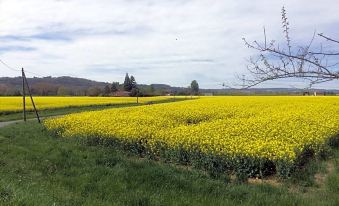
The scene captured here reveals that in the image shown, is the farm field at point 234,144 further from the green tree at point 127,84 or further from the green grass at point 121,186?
the green tree at point 127,84

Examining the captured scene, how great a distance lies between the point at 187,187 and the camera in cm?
910

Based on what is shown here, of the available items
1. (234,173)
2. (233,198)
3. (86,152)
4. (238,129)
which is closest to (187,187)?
(233,198)

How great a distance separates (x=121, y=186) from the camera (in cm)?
891

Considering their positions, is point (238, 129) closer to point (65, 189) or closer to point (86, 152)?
point (86, 152)

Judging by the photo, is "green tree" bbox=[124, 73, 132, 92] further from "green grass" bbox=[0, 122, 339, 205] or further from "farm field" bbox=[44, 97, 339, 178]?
A: "green grass" bbox=[0, 122, 339, 205]

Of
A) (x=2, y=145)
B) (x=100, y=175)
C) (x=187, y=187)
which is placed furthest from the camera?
(x=2, y=145)

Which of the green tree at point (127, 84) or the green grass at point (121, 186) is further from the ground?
the green tree at point (127, 84)

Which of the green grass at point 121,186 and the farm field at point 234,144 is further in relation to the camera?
the farm field at point 234,144

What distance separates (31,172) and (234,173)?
4720mm

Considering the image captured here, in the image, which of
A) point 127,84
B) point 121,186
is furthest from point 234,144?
point 127,84

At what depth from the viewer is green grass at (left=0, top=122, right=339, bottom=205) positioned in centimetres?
768

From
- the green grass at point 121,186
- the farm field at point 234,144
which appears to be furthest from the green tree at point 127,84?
the green grass at point 121,186

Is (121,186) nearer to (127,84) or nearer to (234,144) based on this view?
(234,144)

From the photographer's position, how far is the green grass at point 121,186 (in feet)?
25.2
